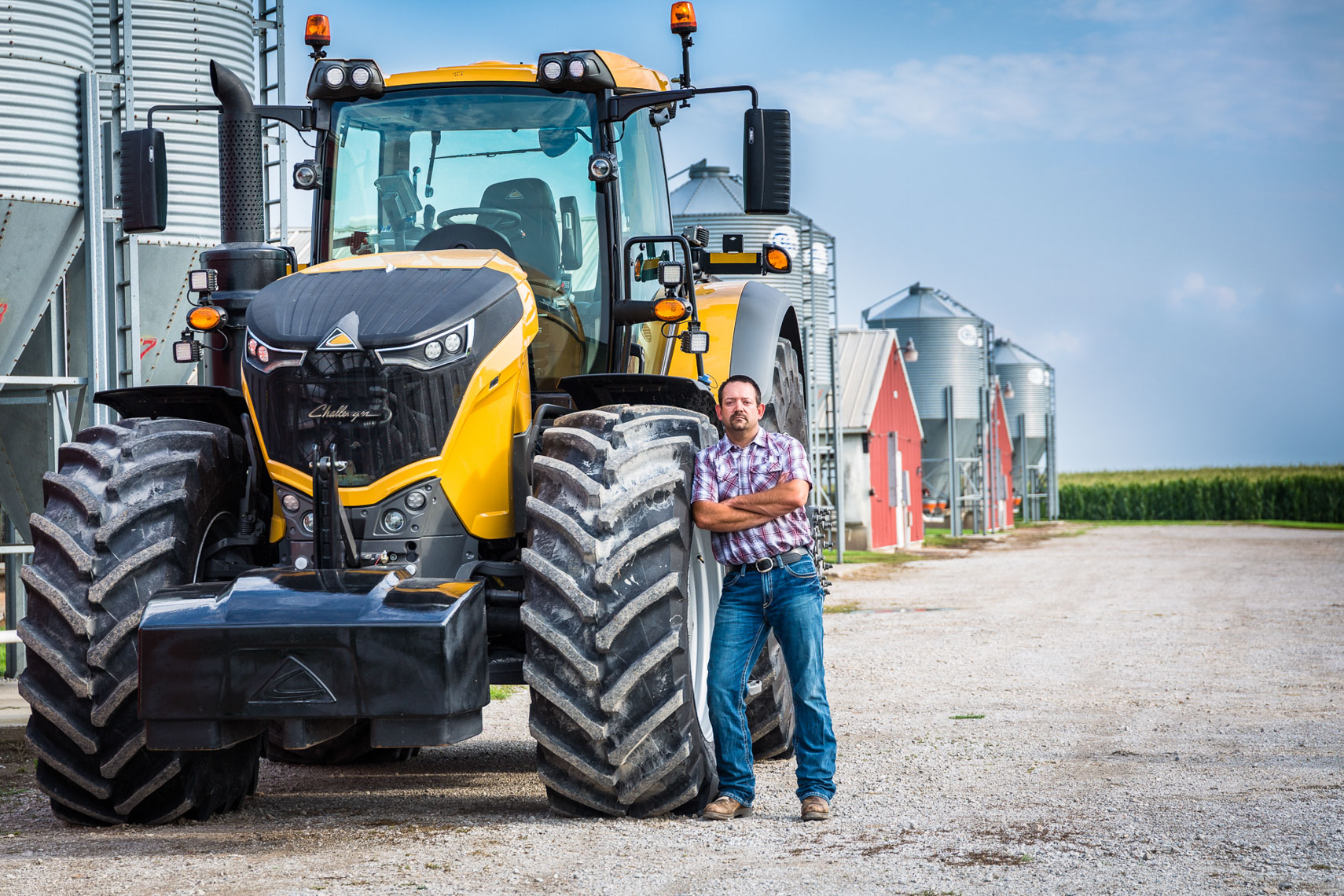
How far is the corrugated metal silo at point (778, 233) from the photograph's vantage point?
2730 centimetres

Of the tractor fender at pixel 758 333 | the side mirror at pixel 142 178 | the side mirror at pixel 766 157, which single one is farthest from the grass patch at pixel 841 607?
the side mirror at pixel 142 178

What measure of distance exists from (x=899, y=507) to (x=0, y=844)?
102 feet

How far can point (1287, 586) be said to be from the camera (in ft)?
66.7

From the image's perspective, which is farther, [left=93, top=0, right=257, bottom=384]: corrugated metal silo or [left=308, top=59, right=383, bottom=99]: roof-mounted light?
[left=93, top=0, right=257, bottom=384]: corrugated metal silo

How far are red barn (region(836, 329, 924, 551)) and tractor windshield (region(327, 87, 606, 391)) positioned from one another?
24.7 meters

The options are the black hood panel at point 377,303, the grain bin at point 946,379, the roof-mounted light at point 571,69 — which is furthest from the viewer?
the grain bin at point 946,379

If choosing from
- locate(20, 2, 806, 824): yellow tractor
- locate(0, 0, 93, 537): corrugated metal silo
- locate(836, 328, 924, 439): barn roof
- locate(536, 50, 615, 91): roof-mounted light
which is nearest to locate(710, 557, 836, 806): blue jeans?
locate(20, 2, 806, 824): yellow tractor

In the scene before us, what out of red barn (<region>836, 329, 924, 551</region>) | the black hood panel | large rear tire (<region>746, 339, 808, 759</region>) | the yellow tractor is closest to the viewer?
the yellow tractor

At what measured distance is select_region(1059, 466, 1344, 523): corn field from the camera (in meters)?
53.9

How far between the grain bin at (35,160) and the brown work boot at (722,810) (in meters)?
7.31

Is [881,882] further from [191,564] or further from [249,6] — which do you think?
[249,6]

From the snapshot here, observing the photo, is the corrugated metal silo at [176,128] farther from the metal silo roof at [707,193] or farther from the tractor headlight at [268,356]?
the metal silo roof at [707,193]

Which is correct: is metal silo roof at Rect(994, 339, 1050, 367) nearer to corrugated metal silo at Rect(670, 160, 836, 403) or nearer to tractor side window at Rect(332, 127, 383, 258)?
corrugated metal silo at Rect(670, 160, 836, 403)

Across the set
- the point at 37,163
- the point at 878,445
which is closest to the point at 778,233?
the point at 878,445
